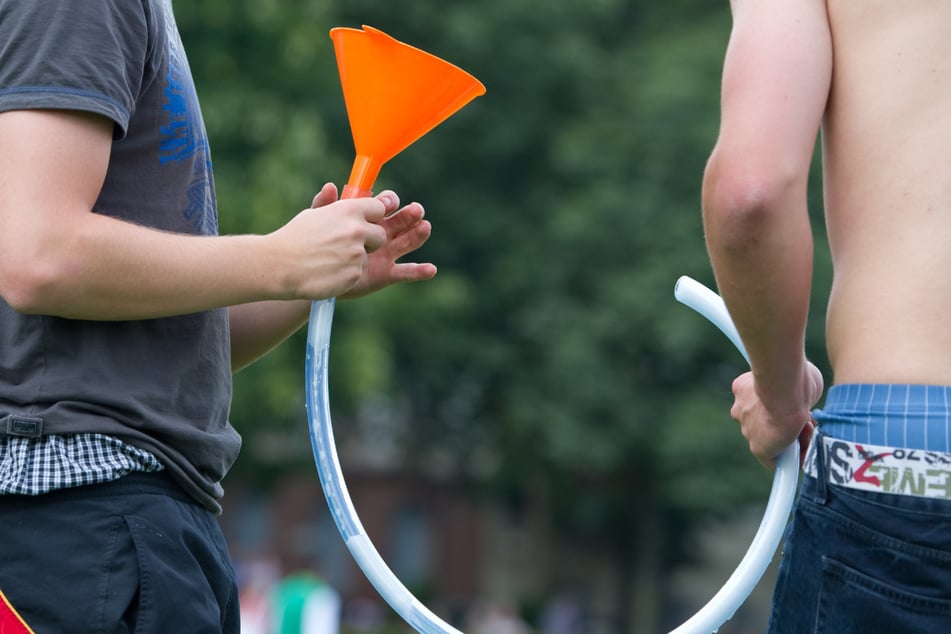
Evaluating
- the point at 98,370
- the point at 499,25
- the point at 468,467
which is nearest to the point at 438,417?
the point at 468,467

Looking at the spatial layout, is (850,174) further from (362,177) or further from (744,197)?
(362,177)

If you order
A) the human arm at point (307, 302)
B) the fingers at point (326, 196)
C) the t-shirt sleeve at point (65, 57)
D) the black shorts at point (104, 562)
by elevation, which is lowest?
the black shorts at point (104, 562)

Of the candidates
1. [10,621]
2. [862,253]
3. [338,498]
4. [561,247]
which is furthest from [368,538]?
[561,247]

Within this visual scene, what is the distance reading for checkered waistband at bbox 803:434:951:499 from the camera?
2084mm

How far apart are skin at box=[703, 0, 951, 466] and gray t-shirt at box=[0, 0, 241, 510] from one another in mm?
961

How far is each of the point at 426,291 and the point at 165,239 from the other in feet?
54.4

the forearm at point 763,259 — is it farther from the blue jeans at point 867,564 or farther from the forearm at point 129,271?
the forearm at point 129,271

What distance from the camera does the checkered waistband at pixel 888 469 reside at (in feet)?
6.84

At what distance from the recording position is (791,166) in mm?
2115

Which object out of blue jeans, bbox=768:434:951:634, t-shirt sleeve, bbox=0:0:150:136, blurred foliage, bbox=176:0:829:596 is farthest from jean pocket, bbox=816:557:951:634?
blurred foliage, bbox=176:0:829:596

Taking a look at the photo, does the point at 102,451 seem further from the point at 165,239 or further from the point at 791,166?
the point at 791,166

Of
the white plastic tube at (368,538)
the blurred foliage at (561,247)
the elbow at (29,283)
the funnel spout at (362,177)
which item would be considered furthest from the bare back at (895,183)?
the blurred foliage at (561,247)

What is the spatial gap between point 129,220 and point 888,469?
4.44 ft

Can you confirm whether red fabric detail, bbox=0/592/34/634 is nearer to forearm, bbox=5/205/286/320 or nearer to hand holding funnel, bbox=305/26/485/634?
forearm, bbox=5/205/286/320
